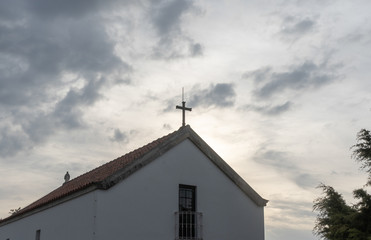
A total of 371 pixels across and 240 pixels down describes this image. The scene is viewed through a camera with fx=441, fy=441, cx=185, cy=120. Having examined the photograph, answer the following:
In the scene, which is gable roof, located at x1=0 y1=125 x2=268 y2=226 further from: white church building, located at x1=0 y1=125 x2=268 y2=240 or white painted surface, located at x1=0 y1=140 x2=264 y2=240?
white painted surface, located at x1=0 y1=140 x2=264 y2=240

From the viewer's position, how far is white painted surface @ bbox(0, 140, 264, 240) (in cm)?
1416

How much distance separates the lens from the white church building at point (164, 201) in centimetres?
1423

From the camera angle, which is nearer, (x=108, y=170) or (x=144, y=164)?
(x=144, y=164)

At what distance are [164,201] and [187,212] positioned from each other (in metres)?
1.00

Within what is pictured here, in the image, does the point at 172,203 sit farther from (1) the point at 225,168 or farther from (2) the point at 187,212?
(1) the point at 225,168

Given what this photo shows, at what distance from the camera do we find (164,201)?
15.4m

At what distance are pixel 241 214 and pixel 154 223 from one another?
4.10 metres

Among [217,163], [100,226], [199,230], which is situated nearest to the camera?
[100,226]

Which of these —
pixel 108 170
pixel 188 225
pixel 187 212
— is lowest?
pixel 188 225

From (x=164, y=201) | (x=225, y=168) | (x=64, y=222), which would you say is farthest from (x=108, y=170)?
(x=225, y=168)

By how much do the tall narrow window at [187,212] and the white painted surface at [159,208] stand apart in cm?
22

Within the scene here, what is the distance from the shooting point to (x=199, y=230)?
15.9m

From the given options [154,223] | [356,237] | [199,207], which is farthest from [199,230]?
[356,237]

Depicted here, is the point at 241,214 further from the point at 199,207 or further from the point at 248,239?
the point at 199,207
